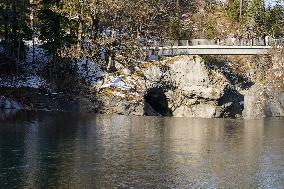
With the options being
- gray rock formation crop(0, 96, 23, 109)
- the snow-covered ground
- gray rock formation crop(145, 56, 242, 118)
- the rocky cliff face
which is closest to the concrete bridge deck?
the rocky cliff face

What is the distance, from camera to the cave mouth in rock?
80.2 metres

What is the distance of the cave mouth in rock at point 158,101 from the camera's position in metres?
80.2

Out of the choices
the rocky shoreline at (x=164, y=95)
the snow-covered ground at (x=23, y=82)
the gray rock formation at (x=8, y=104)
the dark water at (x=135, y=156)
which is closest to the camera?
the dark water at (x=135, y=156)

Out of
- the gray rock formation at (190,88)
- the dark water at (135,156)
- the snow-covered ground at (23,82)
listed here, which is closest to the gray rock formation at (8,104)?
the snow-covered ground at (23,82)

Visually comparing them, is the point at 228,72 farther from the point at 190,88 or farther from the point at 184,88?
the point at 184,88

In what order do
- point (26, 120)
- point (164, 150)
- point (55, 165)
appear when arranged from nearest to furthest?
1. point (55, 165)
2. point (164, 150)
3. point (26, 120)

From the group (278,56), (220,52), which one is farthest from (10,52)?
(278,56)

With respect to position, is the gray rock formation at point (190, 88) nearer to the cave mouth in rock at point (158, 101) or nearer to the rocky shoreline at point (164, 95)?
the rocky shoreline at point (164, 95)

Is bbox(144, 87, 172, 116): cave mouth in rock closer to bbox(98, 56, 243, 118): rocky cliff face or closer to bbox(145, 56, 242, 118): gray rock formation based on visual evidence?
bbox(98, 56, 243, 118): rocky cliff face

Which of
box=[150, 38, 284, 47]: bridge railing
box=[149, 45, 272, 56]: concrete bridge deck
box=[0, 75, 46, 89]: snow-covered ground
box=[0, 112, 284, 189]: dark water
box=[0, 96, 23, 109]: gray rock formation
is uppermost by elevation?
box=[150, 38, 284, 47]: bridge railing

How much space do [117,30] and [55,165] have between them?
192 ft

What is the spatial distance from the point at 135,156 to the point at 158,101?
47.0 m

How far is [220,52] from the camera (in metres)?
87.3

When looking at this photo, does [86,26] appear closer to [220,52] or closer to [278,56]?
[220,52]
